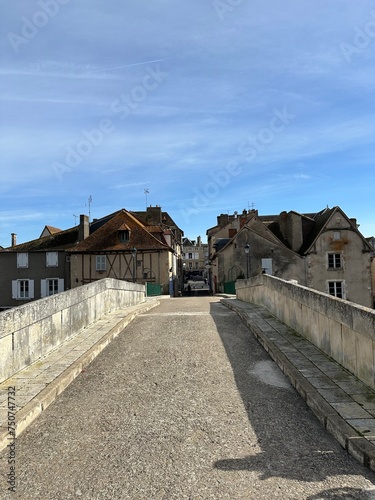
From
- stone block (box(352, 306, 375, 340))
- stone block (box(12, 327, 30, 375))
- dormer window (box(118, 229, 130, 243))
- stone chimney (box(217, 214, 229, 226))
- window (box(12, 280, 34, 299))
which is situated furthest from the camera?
stone chimney (box(217, 214, 229, 226))

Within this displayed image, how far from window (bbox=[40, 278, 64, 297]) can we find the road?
29465mm

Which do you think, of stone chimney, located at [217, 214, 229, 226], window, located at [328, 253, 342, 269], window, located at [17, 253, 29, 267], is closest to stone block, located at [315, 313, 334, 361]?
window, located at [328, 253, 342, 269]

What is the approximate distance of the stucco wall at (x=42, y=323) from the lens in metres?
5.14

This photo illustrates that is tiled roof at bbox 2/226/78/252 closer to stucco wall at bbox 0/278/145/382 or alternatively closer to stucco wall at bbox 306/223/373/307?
stucco wall at bbox 306/223/373/307

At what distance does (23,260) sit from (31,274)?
139 centimetres

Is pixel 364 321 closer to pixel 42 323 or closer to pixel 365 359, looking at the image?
pixel 365 359

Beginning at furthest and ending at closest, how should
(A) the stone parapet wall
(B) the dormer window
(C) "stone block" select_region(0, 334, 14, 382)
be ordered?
(B) the dormer window
(C) "stone block" select_region(0, 334, 14, 382)
(A) the stone parapet wall

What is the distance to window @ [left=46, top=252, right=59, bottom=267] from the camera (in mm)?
34438

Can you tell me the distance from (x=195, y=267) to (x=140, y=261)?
60.0m

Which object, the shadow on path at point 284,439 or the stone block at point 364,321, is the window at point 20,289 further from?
the stone block at point 364,321

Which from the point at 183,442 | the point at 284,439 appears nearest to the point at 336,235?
the point at 284,439

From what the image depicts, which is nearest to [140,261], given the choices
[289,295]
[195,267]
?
[289,295]

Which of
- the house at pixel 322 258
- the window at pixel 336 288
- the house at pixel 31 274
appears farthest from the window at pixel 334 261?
the house at pixel 31 274

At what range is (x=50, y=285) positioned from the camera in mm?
34312
